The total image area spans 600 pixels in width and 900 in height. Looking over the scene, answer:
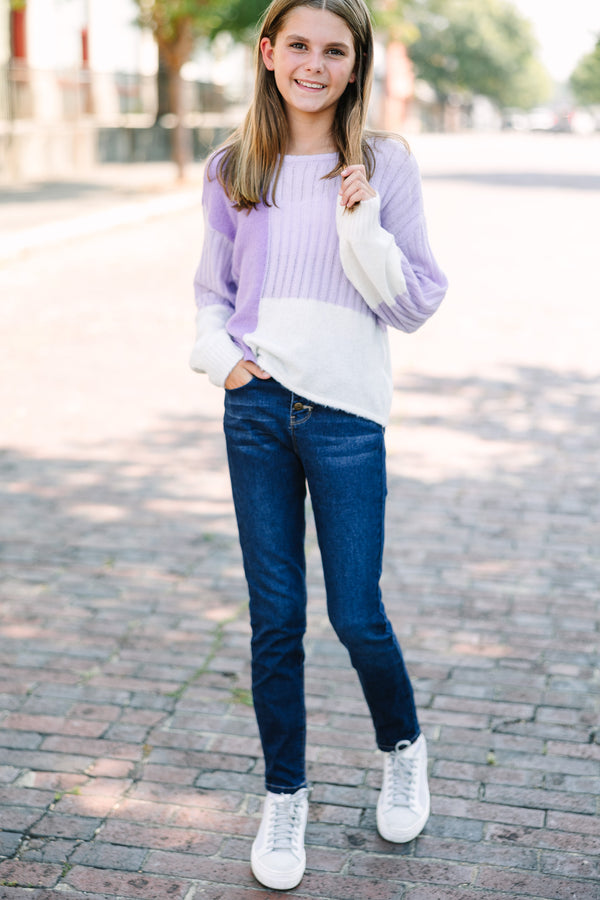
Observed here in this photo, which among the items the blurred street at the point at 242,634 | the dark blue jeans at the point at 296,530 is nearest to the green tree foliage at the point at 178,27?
the blurred street at the point at 242,634

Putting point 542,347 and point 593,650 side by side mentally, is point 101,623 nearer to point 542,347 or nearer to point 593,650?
point 593,650

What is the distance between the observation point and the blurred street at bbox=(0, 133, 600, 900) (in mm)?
2932

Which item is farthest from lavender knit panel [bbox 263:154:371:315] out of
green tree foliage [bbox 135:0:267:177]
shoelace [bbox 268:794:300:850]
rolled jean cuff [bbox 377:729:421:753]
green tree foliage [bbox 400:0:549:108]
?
green tree foliage [bbox 400:0:549:108]

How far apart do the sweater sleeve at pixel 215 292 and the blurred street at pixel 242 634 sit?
1240 millimetres

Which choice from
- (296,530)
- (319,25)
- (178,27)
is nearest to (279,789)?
(296,530)

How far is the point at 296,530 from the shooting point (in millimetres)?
2764

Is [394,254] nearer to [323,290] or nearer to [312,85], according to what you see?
[323,290]

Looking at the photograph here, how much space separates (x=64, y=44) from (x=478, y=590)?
93.0ft

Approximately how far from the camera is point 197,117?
36.5 meters

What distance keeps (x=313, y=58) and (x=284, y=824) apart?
1834 millimetres

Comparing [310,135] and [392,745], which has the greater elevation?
[310,135]

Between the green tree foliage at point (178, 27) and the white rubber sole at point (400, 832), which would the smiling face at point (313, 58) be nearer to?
the white rubber sole at point (400, 832)

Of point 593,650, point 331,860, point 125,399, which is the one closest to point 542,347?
point 125,399

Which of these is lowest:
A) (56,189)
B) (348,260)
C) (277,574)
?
(56,189)
